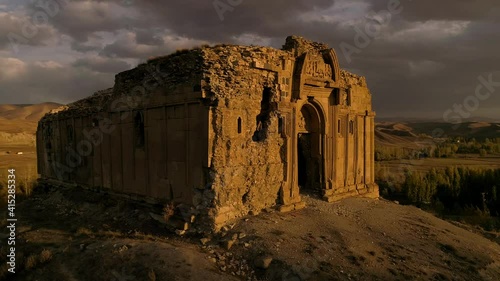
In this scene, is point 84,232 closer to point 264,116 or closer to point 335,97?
point 264,116

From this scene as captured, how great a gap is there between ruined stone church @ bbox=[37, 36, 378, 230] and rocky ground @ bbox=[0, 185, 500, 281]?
0.97m

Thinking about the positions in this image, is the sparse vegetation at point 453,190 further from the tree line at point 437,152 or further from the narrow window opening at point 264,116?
the tree line at point 437,152

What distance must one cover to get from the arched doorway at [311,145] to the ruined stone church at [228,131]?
40mm

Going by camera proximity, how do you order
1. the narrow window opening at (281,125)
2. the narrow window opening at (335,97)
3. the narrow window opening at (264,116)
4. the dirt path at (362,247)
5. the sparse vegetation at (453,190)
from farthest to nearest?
1. the sparse vegetation at (453,190)
2. the narrow window opening at (335,97)
3. the narrow window opening at (281,125)
4. the narrow window opening at (264,116)
5. the dirt path at (362,247)

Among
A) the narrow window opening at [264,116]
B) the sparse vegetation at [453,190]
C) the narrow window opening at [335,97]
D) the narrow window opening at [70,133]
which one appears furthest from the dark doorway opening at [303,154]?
the sparse vegetation at [453,190]

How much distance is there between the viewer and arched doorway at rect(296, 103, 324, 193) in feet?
46.4

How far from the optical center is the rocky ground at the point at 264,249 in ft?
26.8

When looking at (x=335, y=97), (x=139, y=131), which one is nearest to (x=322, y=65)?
(x=335, y=97)

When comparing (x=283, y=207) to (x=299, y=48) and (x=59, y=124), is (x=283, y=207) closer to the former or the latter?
(x=299, y=48)

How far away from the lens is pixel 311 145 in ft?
47.6

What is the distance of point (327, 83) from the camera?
14008mm

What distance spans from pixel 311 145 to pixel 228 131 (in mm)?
5175

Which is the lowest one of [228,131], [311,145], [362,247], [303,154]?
[362,247]

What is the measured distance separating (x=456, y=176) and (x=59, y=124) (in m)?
27.1
